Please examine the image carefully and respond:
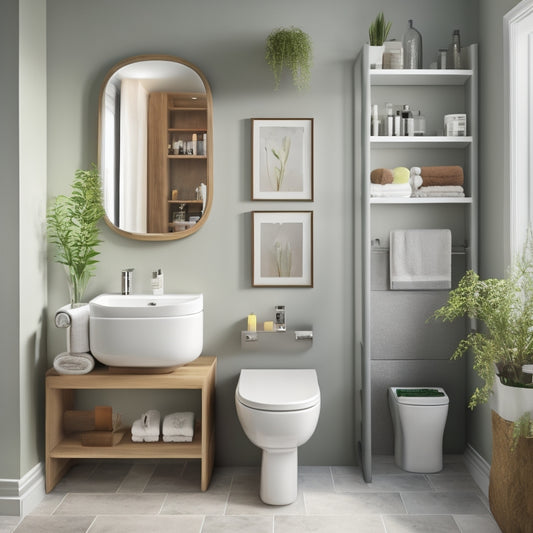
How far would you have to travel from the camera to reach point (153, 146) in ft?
9.43

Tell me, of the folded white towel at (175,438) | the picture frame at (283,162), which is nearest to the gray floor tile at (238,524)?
the folded white towel at (175,438)

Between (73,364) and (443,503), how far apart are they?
183 centimetres

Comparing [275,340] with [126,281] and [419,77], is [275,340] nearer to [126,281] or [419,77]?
[126,281]

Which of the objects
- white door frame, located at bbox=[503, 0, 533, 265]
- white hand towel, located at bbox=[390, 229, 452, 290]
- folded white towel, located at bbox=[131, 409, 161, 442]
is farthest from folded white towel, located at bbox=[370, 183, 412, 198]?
folded white towel, located at bbox=[131, 409, 161, 442]

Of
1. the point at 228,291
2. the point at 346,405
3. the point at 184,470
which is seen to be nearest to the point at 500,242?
the point at 346,405

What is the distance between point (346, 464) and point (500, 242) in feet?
4.58

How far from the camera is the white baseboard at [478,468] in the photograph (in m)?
2.62

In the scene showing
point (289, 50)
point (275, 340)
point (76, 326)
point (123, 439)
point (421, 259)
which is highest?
point (289, 50)

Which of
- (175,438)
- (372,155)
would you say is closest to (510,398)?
(372,155)

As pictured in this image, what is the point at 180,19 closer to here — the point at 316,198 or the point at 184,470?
the point at 316,198

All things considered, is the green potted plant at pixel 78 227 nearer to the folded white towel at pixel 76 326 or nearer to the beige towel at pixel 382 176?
the folded white towel at pixel 76 326

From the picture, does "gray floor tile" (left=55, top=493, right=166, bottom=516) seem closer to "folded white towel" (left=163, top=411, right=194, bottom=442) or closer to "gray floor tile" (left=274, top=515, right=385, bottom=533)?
"folded white towel" (left=163, top=411, right=194, bottom=442)

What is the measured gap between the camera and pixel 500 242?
101 inches

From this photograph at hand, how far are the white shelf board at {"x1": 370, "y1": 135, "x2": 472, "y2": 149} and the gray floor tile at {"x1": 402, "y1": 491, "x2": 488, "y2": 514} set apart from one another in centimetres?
170
